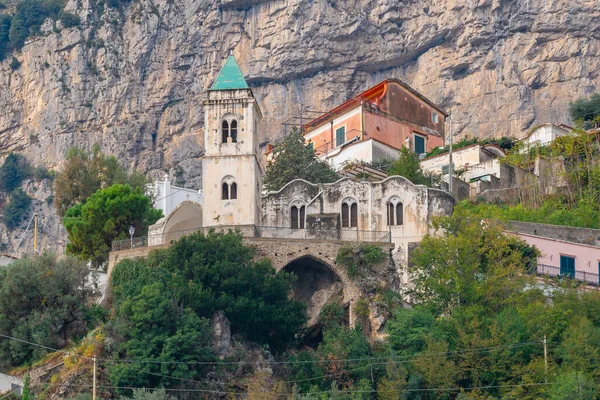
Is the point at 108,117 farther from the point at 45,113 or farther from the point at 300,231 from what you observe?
the point at 300,231

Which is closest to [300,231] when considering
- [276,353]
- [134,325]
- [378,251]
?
[378,251]

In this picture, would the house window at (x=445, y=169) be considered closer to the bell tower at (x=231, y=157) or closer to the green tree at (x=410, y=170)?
the green tree at (x=410, y=170)

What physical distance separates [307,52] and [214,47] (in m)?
7.91

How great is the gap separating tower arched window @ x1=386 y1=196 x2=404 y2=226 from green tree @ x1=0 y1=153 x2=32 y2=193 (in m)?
49.1

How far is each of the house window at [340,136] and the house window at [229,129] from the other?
56.9 feet

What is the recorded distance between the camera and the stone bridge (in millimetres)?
45531

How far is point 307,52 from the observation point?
3450 inches

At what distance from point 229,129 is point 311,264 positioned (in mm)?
7430

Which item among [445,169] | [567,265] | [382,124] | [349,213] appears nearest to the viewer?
[567,265]

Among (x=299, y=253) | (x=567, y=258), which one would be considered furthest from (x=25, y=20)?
(x=567, y=258)

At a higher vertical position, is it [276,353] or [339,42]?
[339,42]

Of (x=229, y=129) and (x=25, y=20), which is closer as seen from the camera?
(x=229, y=129)

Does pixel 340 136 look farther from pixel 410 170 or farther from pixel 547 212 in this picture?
pixel 547 212

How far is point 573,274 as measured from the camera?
47.7 m
